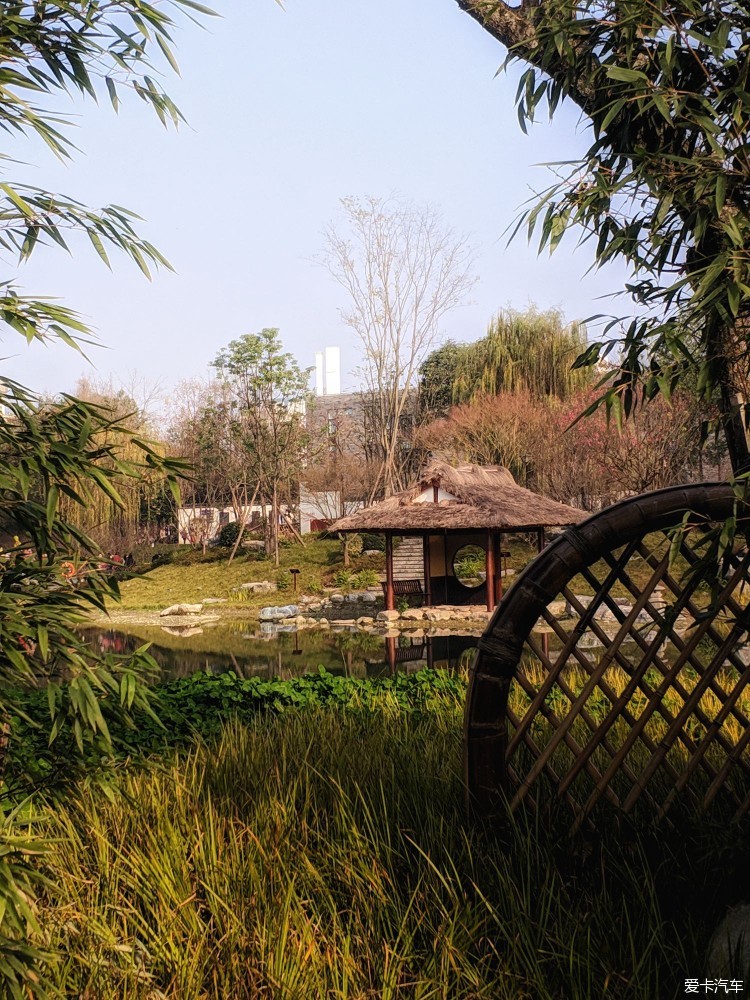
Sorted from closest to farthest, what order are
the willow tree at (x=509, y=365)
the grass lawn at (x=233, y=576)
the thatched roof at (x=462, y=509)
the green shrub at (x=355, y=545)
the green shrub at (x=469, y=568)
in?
the thatched roof at (x=462, y=509), the green shrub at (x=469, y=568), the grass lawn at (x=233, y=576), the green shrub at (x=355, y=545), the willow tree at (x=509, y=365)

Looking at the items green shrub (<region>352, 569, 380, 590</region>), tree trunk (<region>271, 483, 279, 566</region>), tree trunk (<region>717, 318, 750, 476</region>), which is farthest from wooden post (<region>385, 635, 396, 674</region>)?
tree trunk (<region>271, 483, 279, 566</region>)

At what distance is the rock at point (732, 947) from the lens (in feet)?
7.50

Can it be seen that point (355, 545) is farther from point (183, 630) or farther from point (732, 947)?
point (732, 947)

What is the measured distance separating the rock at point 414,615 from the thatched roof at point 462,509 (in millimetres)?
1351

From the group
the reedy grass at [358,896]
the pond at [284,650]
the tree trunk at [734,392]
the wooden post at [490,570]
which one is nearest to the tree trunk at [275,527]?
the pond at [284,650]

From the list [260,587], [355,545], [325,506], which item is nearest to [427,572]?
[260,587]

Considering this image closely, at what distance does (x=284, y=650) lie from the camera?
12.4 meters

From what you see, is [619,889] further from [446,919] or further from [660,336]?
[660,336]

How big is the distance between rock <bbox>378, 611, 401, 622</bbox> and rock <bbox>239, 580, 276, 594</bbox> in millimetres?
5153

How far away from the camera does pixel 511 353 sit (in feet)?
81.1

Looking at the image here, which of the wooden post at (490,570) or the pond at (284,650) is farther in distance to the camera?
the wooden post at (490,570)

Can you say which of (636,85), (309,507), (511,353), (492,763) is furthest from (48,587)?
(309,507)

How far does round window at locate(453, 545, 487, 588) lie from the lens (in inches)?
731

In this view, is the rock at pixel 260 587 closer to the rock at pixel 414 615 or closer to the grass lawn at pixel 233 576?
Answer: the grass lawn at pixel 233 576
